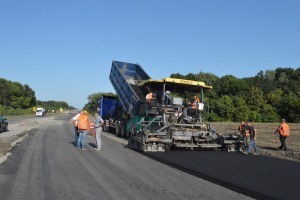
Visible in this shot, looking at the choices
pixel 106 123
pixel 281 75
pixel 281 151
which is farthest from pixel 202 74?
pixel 281 151

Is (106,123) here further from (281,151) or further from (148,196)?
(148,196)

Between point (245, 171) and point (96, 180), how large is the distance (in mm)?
3895

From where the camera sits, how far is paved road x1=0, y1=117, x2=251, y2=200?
20.8 ft

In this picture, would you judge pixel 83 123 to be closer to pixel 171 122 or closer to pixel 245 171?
pixel 171 122

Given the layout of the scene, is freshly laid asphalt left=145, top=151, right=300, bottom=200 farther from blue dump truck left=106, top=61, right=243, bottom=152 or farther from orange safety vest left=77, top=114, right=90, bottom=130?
orange safety vest left=77, top=114, right=90, bottom=130

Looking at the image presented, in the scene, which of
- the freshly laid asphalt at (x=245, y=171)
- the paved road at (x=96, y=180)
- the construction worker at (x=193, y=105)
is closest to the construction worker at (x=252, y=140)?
the freshly laid asphalt at (x=245, y=171)

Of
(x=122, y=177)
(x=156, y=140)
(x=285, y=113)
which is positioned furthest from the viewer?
(x=285, y=113)

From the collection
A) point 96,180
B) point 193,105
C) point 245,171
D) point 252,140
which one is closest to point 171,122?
point 193,105

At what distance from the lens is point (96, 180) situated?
747cm

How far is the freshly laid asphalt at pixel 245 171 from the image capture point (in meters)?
7.04

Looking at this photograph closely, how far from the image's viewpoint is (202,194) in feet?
21.6

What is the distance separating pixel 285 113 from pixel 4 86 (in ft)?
242

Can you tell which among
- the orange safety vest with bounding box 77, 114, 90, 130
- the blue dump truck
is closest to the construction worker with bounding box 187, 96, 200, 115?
the blue dump truck

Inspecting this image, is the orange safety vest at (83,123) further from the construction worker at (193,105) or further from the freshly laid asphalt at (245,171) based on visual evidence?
the construction worker at (193,105)
